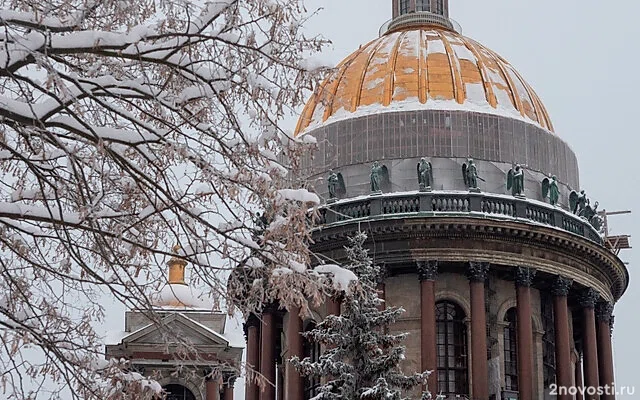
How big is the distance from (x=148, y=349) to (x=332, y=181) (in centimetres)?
820

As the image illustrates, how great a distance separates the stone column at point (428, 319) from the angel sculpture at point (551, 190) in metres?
5.20

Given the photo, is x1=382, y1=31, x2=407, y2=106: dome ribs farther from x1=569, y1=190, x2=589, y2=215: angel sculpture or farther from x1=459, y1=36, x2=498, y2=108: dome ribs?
x1=569, y1=190, x2=589, y2=215: angel sculpture

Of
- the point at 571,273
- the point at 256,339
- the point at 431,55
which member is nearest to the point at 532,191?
the point at 571,273

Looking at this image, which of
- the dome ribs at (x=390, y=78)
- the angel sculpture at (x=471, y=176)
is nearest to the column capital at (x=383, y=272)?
the angel sculpture at (x=471, y=176)

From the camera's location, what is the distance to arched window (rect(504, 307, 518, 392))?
42.6 metres

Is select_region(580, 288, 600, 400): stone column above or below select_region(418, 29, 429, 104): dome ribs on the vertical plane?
below

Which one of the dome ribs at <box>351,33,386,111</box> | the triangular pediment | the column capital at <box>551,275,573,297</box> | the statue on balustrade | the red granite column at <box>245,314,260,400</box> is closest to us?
the triangular pediment

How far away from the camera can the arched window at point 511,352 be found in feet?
140

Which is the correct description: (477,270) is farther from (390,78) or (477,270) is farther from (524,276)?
(390,78)

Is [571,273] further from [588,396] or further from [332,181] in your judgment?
[332,181]

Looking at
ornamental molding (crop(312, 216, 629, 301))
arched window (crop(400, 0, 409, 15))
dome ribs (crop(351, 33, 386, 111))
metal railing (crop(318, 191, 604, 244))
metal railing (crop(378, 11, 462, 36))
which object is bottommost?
ornamental molding (crop(312, 216, 629, 301))

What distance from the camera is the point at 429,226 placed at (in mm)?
41219

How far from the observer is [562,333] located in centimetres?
4300

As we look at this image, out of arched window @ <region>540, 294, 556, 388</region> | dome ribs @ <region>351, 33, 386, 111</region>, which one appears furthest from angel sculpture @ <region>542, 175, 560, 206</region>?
dome ribs @ <region>351, 33, 386, 111</region>
